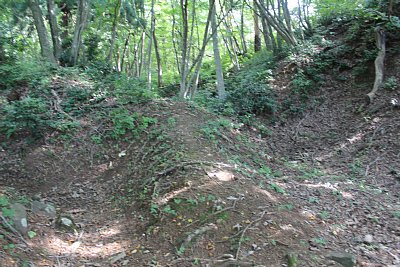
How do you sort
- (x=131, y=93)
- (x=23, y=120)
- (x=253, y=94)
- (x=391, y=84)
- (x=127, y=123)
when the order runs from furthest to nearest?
(x=253, y=94) < (x=391, y=84) < (x=131, y=93) < (x=127, y=123) < (x=23, y=120)

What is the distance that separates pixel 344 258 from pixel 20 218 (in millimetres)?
4261

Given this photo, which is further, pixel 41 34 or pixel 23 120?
pixel 41 34

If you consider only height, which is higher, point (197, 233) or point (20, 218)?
point (20, 218)

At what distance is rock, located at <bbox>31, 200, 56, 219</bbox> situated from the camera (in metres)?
5.49

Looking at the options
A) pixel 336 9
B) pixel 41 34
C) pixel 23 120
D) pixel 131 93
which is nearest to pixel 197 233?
pixel 23 120

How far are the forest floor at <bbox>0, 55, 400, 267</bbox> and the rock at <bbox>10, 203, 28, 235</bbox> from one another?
0.16m

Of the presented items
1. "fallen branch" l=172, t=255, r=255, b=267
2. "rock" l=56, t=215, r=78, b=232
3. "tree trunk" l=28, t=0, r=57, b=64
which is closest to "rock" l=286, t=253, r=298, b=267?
"fallen branch" l=172, t=255, r=255, b=267

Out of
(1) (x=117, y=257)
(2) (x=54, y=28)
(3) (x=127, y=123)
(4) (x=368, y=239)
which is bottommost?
(4) (x=368, y=239)

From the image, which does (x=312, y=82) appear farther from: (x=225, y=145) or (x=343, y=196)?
(x=343, y=196)

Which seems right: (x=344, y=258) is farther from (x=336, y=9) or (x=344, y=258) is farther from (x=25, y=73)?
(x=336, y=9)

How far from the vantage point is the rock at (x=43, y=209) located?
5.49 meters

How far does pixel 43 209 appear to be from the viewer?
5594 mm

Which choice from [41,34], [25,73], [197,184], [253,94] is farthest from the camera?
[253,94]

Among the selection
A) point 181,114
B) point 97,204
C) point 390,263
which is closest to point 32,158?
point 97,204
